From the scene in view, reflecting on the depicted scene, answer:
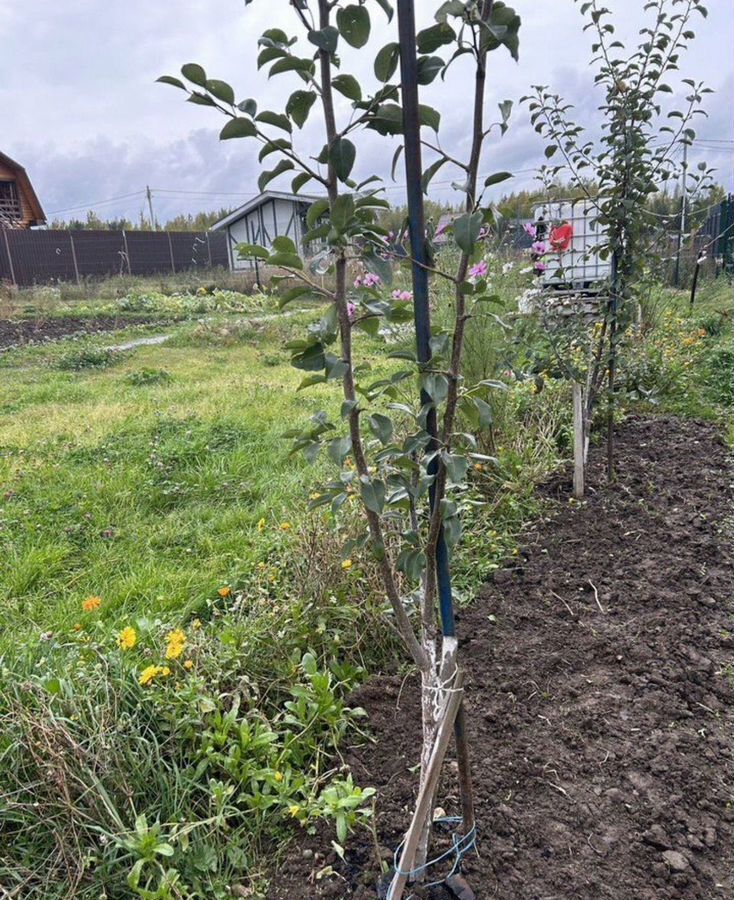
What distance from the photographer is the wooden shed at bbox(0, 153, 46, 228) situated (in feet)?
68.3

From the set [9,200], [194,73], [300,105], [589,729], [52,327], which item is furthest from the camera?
[9,200]

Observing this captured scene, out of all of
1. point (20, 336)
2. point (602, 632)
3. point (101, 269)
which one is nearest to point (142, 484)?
point (602, 632)

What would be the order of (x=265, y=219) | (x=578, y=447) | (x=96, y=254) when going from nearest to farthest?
1. (x=578, y=447)
2. (x=96, y=254)
3. (x=265, y=219)

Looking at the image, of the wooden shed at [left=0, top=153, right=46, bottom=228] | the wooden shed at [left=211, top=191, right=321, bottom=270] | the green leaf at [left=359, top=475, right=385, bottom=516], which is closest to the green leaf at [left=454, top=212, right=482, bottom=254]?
the green leaf at [left=359, top=475, right=385, bottom=516]

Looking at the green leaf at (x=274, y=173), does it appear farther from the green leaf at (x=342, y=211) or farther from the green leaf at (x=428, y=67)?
the green leaf at (x=428, y=67)

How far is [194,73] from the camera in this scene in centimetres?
95

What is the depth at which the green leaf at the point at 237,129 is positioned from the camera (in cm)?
101

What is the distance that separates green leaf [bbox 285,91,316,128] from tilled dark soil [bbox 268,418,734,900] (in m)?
1.46

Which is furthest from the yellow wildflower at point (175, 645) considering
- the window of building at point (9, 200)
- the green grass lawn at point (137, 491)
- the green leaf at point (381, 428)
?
the window of building at point (9, 200)

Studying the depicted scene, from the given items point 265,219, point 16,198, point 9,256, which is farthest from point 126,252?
point 265,219

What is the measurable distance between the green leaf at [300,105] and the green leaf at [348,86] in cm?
5

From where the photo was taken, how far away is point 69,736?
55.9 inches

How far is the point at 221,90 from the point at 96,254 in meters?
21.5

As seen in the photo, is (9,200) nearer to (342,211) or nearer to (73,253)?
(73,253)
